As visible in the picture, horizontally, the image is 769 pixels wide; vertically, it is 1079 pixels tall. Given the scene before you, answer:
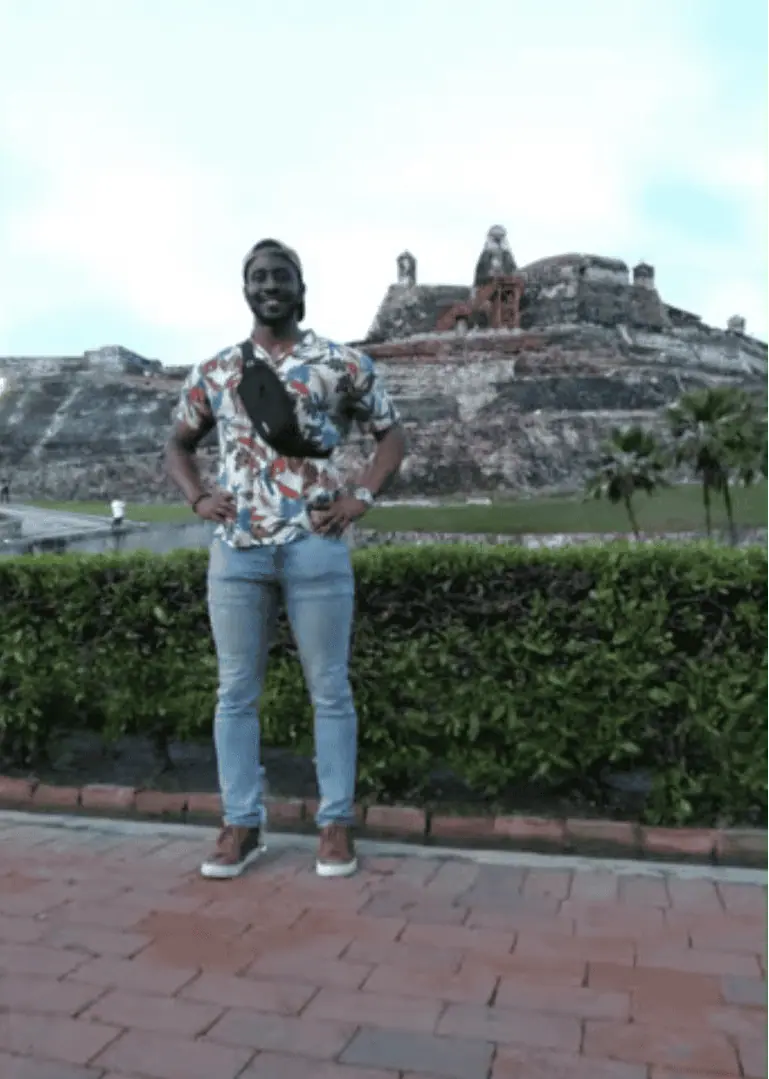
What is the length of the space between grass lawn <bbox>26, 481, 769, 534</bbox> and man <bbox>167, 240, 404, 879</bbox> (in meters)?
20.1

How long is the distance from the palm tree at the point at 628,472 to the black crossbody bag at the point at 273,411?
2418 centimetres

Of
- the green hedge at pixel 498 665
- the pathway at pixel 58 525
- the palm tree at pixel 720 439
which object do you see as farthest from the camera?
the palm tree at pixel 720 439

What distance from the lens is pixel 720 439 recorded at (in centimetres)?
2577

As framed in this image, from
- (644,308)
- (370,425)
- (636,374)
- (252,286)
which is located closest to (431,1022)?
(370,425)

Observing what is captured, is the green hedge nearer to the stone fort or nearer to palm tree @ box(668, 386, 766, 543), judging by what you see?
palm tree @ box(668, 386, 766, 543)

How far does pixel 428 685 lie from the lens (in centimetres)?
387

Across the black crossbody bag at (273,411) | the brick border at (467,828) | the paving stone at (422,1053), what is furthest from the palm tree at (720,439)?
the paving stone at (422,1053)

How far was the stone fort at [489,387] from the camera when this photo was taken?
33.7 m

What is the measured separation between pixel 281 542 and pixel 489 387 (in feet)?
111

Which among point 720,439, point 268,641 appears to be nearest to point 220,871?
point 268,641

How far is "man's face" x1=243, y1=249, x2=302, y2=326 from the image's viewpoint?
10.8 feet

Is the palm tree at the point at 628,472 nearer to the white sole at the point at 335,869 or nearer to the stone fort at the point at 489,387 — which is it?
the stone fort at the point at 489,387

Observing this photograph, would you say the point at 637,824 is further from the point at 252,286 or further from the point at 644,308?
the point at 644,308

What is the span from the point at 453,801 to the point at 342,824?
813 millimetres
